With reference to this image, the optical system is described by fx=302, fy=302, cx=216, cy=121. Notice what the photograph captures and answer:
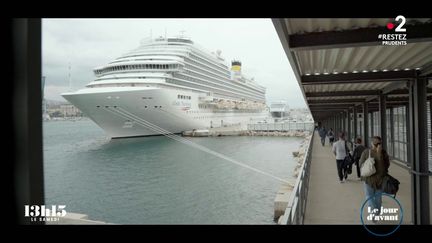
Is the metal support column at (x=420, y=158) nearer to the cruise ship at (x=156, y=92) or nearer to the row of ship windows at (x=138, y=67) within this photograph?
the cruise ship at (x=156, y=92)

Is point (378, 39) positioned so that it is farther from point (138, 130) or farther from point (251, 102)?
point (251, 102)

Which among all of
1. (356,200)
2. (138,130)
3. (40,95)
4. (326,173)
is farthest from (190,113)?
(40,95)

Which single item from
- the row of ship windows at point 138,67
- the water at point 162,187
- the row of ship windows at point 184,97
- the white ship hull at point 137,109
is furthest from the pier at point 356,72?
the row of ship windows at point 138,67

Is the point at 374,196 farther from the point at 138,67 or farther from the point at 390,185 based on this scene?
the point at 138,67

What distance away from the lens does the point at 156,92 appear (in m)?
33.6

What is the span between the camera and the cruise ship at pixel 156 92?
32.8 m

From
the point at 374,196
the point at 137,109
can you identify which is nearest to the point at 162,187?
the point at 374,196

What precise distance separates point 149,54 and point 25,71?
4040 cm

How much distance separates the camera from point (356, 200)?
229 inches

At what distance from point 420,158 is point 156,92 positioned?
31067 millimetres

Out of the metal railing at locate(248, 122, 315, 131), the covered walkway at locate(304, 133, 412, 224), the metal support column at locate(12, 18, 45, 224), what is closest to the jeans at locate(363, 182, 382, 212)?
the covered walkway at locate(304, 133, 412, 224)

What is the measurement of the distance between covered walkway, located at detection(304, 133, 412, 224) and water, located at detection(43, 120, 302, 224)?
321 centimetres

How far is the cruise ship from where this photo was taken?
108 ft

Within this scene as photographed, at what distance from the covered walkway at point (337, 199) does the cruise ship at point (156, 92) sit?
2753cm
